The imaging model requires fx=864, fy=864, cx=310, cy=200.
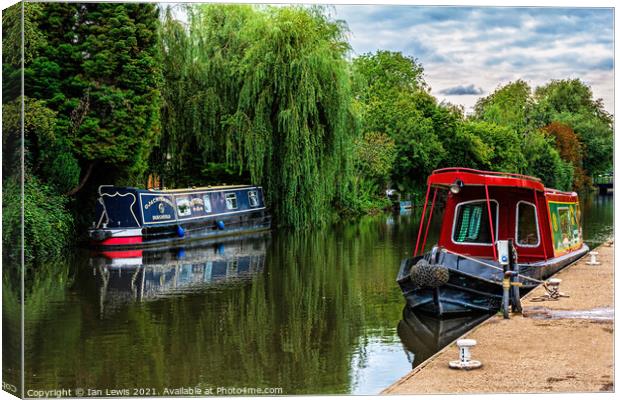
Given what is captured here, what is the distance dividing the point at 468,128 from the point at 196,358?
16.5 ft

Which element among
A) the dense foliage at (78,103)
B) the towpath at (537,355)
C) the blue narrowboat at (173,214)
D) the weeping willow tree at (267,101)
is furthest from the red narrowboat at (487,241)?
the weeping willow tree at (267,101)

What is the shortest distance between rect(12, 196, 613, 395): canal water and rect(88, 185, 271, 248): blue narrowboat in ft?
3.27

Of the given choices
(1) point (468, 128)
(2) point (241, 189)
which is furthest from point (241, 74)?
(1) point (468, 128)

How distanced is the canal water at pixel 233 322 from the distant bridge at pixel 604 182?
0.17 meters

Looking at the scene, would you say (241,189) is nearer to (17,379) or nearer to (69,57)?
(69,57)

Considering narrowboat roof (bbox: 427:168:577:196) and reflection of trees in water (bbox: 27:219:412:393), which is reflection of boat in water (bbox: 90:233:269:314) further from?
narrowboat roof (bbox: 427:168:577:196)

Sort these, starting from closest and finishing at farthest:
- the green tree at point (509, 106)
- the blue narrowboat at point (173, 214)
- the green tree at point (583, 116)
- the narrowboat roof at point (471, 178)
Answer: the green tree at point (583, 116) < the green tree at point (509, 106) < the narrowboat roof at point (471, 178) < the blue narrowboat at point (173, 214)

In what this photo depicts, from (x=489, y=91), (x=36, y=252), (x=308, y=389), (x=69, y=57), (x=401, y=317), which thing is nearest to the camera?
(x=308, y=389)

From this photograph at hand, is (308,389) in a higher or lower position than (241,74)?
lower

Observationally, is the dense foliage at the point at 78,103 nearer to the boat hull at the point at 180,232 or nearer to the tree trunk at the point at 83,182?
the tree trunk at the point at 83,182

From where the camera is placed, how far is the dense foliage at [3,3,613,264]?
10570mm

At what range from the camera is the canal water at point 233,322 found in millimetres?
8094

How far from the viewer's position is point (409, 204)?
55.0ft

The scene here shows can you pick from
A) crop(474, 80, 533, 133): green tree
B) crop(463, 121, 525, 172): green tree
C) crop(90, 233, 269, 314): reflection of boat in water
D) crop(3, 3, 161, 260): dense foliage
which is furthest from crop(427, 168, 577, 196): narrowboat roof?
crop(3, 3, 161, 260): dense foliage
